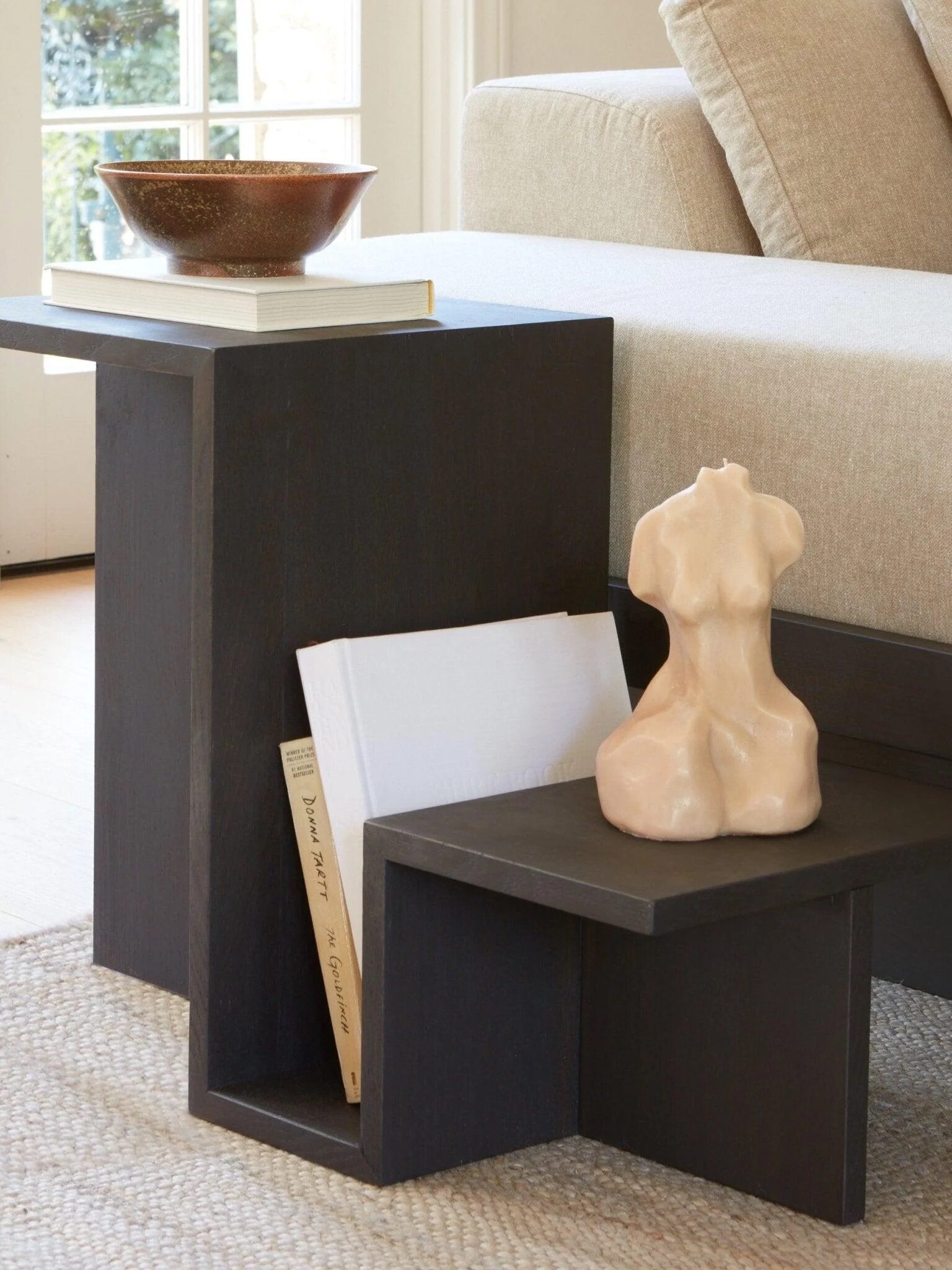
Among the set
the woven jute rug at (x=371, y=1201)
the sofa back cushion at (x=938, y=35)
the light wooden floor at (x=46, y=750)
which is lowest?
the woven jute rug at (x=371, y=1201)

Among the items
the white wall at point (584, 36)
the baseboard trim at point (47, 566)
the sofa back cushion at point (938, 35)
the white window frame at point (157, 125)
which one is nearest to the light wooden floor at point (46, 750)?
the baseboard trim at point (47, 566)

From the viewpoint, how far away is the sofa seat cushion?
1.33 m

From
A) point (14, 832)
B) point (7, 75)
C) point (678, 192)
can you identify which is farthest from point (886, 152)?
point (7, 75)

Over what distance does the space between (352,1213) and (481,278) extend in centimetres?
82

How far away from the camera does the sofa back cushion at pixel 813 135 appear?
196cm

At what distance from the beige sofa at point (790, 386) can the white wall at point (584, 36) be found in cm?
173

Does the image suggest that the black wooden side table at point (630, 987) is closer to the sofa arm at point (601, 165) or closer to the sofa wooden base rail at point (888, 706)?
the sofa wooden base rail at point (888, 706)

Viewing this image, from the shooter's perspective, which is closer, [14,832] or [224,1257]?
[224,1257]

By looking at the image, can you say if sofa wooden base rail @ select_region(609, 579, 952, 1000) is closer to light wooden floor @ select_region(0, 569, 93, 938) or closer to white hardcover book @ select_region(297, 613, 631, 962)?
white hardcover book @ select_region(297, 613, 631, 962)

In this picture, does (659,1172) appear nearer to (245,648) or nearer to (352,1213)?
(352,1213)

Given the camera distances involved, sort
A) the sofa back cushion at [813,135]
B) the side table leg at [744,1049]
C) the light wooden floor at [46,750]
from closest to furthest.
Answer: the side table leg at [744,1049]
the light wooden floor at [46,750]
the sofa back cushion at [813,135]

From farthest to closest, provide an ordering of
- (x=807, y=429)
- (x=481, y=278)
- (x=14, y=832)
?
(x=14, y=832) → (x=481, y=278) → (x=807, y=429)

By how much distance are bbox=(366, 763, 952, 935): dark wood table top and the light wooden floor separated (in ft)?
2.12

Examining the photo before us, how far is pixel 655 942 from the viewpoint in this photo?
1.29 metres
